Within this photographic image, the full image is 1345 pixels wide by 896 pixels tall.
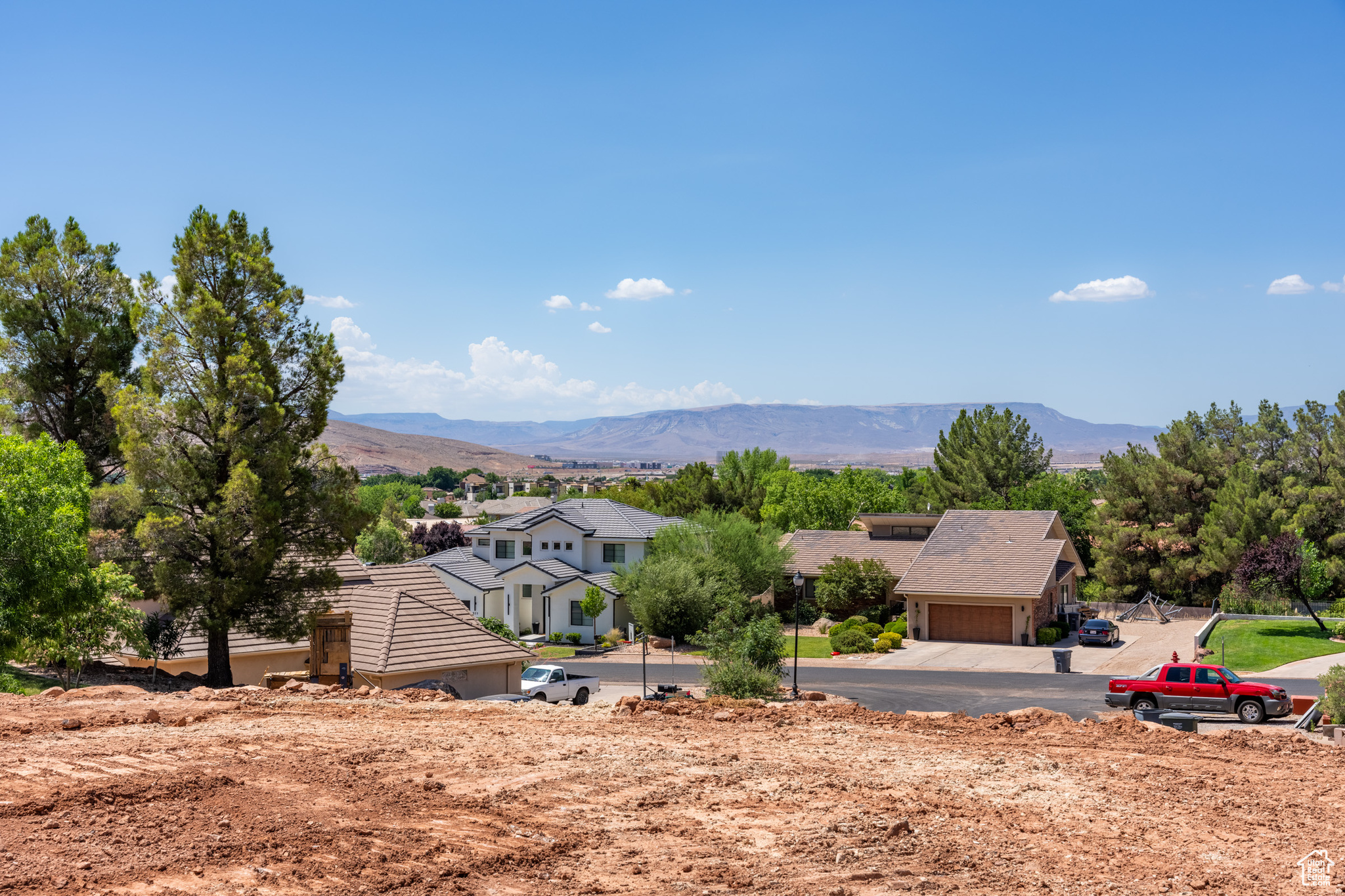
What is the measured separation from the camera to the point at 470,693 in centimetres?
2681

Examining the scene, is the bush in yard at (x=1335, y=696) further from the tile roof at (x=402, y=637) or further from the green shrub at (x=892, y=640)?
the green shrub at (x=892, y=640)

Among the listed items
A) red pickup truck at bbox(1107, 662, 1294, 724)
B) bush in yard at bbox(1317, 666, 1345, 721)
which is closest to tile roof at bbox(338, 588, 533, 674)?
red pickup truck at bbox(1107, 662, 1294, 724)

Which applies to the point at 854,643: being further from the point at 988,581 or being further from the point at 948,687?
the point at 948,687

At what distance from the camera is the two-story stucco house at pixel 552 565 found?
55375 mm

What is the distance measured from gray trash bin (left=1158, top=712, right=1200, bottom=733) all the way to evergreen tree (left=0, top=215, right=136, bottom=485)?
25866mm

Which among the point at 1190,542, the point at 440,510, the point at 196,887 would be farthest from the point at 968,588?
the point at 440,510

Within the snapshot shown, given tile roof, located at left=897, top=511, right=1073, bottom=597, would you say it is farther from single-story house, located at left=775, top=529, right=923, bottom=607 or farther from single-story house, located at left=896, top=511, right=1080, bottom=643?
single-story house, located at left=775, top=529, right=923, bottom=607

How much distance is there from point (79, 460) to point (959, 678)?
102ft

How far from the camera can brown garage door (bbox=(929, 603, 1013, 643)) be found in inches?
1918

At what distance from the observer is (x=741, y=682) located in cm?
2234

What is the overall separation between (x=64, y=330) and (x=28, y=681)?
33.4ft

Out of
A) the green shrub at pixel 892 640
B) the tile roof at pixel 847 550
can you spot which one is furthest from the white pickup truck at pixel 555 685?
the tile roof at pixel 847 550

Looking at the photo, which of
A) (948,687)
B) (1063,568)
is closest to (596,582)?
(948,687)

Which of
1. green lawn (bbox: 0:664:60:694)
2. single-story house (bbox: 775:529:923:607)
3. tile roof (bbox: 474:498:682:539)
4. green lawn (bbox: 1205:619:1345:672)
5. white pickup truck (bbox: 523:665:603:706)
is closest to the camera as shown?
green lawn (bbox: 0:664:60:694)
